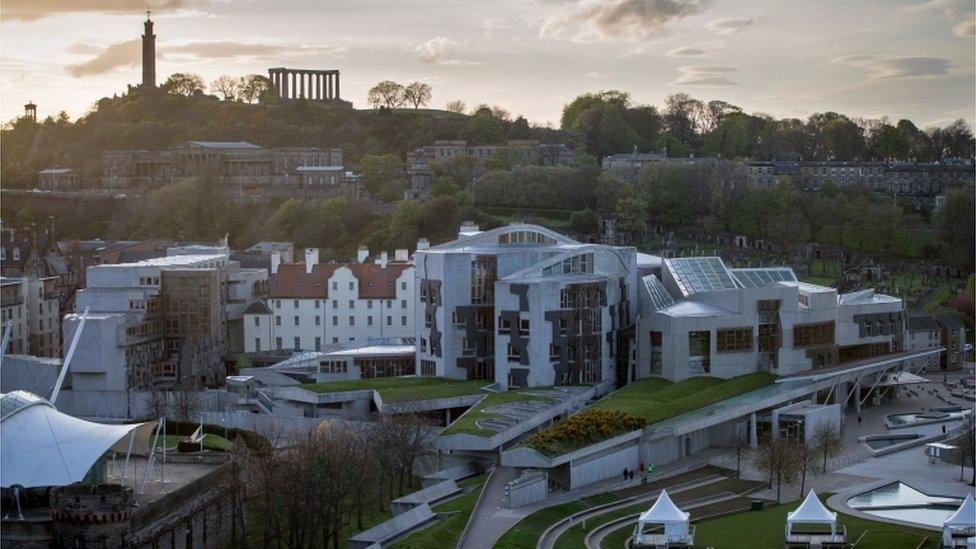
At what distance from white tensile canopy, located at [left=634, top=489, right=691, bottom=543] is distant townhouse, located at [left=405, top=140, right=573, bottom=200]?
73.8 metres

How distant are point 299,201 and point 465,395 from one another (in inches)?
1875

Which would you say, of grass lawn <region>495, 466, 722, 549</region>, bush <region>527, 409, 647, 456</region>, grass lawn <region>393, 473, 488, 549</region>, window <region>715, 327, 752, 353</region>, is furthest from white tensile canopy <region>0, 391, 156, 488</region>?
window <region>715, 327, 752, 353</region>

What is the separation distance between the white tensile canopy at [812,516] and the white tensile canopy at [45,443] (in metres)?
15.1

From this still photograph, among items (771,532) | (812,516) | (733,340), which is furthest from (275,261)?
(812,516)

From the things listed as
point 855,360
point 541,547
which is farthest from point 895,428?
point 541,547

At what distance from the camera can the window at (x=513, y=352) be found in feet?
179

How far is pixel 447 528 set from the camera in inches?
1506

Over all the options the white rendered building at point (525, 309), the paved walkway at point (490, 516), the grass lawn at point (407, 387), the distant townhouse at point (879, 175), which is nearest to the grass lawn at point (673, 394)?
the white rendered building at point (525, 309)

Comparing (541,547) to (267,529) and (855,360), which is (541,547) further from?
(855,360)

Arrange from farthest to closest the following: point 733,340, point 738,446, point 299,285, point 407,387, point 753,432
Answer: point 299,285 < point 733,340 < point 407,387 < point 753,432 < point 738,446

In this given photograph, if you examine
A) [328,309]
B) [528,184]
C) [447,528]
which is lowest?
[447,528]

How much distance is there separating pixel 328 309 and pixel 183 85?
7704 centimetres

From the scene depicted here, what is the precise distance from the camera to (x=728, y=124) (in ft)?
439

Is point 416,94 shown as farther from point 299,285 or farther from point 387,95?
point 299,285
